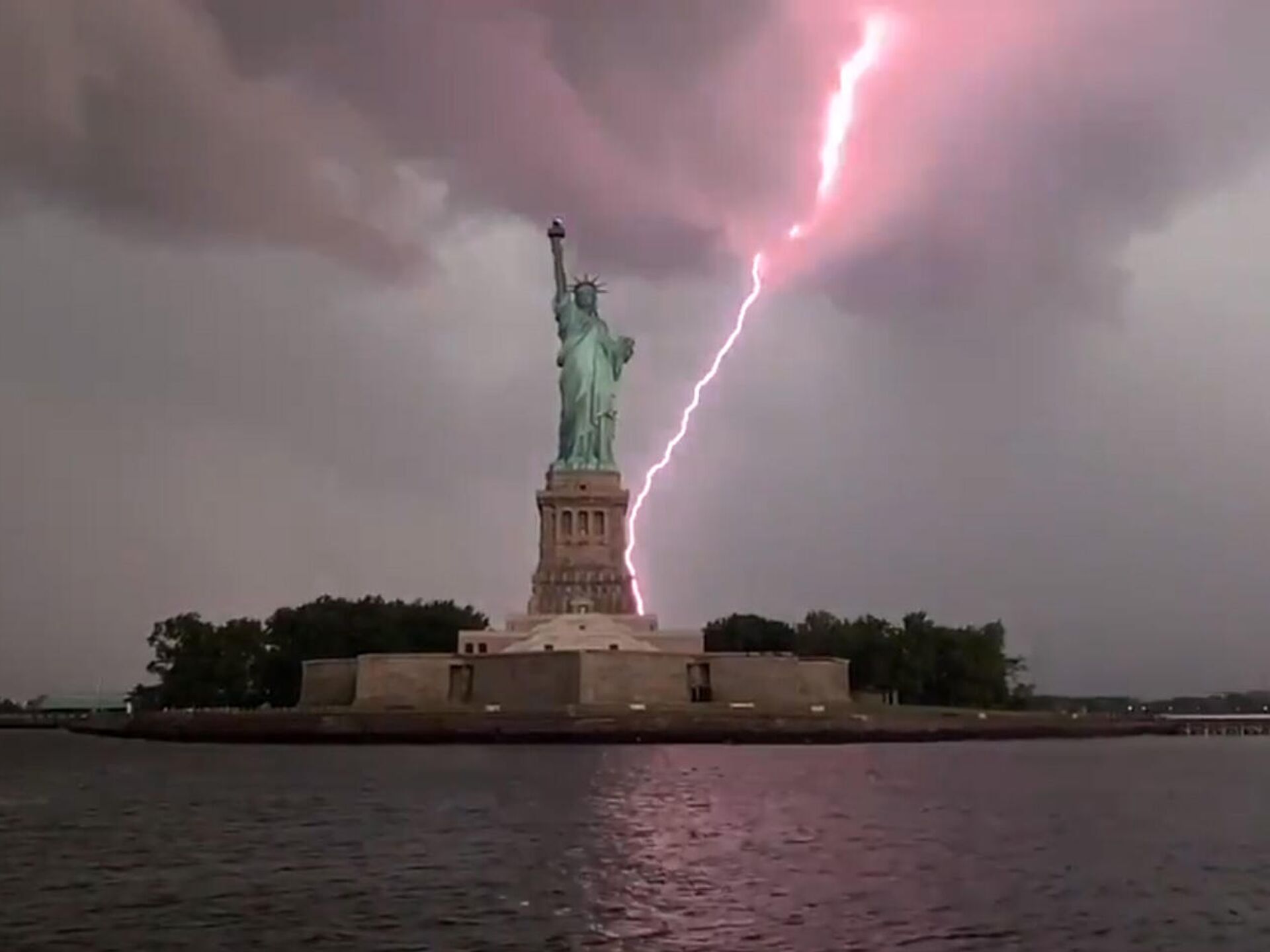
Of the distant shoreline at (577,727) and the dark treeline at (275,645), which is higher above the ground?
the dark treeline at (275,645)

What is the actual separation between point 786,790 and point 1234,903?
17964 millimetres

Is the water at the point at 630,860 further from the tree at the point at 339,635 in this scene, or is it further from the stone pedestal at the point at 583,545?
the tree at the point at 339,635

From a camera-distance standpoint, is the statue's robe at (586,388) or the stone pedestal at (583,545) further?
the statue's robe at (586,388)

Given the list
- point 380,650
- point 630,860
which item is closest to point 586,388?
point 380,650

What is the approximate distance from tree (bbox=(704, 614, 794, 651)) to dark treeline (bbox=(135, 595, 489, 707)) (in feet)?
60.5

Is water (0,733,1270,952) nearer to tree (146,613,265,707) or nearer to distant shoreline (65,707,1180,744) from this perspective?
distant shoreline (65,707,1180,744)

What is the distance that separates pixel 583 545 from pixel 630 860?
180 feet

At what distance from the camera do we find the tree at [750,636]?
104188 mm

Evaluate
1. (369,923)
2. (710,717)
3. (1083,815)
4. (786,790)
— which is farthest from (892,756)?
(369,923)

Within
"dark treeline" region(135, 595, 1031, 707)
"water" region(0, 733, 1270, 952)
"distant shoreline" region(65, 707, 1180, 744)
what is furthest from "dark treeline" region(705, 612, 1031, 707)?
"water" region(0, 733, 1270, 952)

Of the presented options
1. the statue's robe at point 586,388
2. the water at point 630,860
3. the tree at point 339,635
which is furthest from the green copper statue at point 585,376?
the water at point 630,860

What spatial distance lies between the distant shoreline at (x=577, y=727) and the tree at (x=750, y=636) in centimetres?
3197

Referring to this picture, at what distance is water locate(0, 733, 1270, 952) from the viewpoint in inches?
715

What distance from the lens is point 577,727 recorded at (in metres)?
59.9
